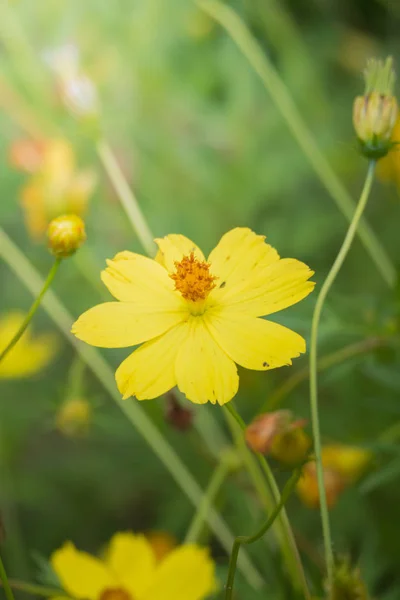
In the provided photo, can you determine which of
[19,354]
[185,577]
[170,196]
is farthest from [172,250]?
[170,196]

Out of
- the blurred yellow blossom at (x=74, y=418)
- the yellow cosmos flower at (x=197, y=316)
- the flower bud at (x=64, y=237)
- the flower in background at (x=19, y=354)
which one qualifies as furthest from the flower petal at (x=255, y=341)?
the flower in background at (x=19, y=354)

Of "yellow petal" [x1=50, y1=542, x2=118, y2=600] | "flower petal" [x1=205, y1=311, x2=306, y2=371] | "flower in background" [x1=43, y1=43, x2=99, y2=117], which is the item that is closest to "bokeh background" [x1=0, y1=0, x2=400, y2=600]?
"flower in background" [x1=43, y1=43, x2=99, y2=117]

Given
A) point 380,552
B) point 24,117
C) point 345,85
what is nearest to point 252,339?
point 380,552

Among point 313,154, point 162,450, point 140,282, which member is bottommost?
point 162,450

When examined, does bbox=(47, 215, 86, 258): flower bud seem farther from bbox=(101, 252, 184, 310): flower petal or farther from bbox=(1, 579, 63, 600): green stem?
bbox=(1, 579, 63, 600): green stem

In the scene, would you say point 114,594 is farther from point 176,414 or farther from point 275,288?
point 275,288

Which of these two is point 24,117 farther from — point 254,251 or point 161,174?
point 254,251

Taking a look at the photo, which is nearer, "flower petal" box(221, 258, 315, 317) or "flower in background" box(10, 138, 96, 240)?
"flower petal" box(221, 258, 315, 317)
